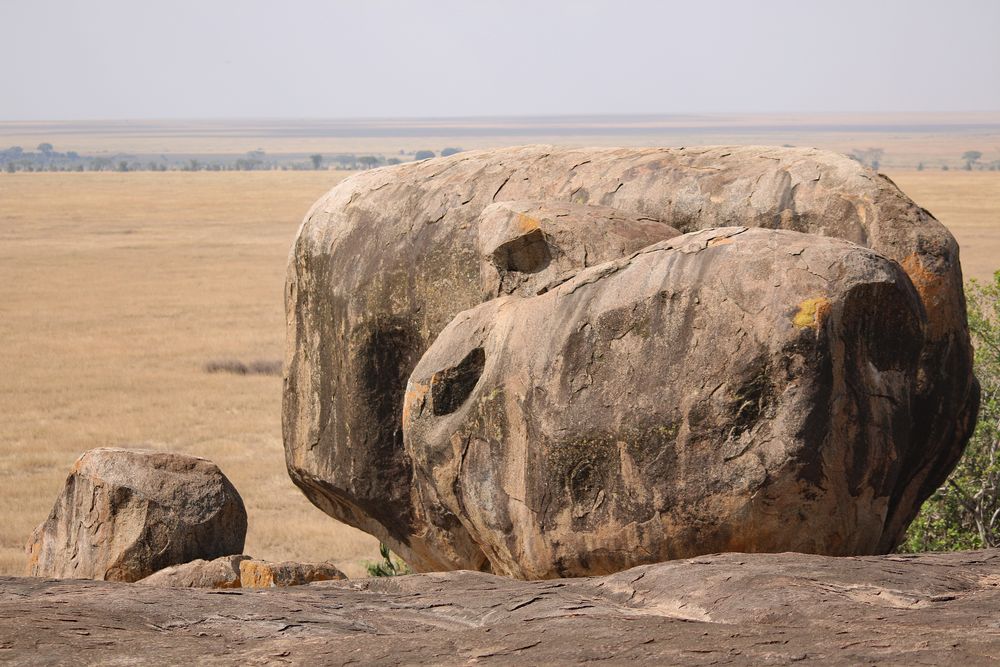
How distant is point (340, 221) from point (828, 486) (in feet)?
19.4

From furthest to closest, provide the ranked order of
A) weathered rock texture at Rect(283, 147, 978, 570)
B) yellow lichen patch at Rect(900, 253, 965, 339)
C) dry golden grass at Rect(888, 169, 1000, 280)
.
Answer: dry golden grass at Rect(888, 169, 1000, 280)
weathered rock texture at Rect(283, 147, 978, 570)
yellow lichen patch at Rect(900, 253, 965, 339)

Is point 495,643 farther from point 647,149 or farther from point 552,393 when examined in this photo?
point 647,149

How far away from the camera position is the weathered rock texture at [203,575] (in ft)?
35.6

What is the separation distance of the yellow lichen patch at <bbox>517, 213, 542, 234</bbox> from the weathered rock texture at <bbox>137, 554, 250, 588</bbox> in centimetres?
417

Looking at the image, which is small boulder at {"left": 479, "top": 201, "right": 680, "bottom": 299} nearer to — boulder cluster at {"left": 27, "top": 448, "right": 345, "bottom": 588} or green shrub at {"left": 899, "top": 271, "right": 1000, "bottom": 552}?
boulder cluster at {"left": 27, "top": 448, "right": 345, "bottom": 588}

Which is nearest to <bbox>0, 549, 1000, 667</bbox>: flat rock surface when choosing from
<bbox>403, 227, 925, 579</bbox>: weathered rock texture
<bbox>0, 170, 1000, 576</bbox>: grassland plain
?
<bbox>403, 227, 925, 579</bbox>: weathered rock texture

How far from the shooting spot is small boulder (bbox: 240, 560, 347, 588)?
1039 cm

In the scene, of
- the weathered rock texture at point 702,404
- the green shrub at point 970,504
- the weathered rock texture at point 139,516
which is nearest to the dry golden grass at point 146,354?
the weathered rock texture at point 139,516

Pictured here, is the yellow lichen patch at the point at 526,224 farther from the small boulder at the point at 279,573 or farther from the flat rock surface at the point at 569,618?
the small boulder at the point at 279,573

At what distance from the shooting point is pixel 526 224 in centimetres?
989

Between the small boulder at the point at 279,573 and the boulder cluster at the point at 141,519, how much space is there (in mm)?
330

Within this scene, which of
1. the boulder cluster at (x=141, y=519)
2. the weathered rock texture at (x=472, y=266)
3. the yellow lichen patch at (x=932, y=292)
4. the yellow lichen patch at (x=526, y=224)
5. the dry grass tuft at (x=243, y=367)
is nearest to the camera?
the yellow lichen patch at (x=932, y=292)

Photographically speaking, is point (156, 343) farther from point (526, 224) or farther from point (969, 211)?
point (969, 211)

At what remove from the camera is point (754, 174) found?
10.5m
